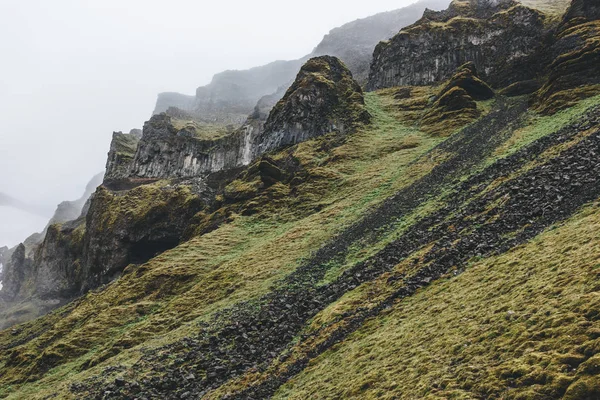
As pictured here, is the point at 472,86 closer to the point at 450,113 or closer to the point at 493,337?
the point at 450,113

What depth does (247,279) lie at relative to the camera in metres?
33.9

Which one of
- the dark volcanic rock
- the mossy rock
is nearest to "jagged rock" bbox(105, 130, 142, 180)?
the dark volcanic rock

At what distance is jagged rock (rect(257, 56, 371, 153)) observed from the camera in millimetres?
79000

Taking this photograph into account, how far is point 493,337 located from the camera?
10695 millimetres

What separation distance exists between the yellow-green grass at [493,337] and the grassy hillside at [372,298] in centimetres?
6

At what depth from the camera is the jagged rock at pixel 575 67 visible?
1780 inches

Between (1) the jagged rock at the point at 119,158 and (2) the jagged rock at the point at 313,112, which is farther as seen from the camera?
(1) the jagged rock at the point at 119,158

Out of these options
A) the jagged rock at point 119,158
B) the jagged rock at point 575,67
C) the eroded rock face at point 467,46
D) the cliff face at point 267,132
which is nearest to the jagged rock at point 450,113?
the jagged rock at point 575,67

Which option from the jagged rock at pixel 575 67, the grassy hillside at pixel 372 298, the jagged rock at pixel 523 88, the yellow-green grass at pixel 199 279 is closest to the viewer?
the grassy hillside at pixel 372 298

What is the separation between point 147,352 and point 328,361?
598 inches

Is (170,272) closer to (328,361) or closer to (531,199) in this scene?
(328,361)

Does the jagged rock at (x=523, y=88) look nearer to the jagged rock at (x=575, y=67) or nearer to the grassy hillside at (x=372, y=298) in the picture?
the jagged rock at (x=575, y=67)

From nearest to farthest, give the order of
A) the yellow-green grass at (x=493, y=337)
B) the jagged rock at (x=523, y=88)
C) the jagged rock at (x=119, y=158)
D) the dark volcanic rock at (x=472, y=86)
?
the yellow-green grass at (x=493, y=337)
the jagged rock at (x=523, y=88)
the dark volcanic rock at (x=472, y=86)
the jagged rock at (x=119, y=158)

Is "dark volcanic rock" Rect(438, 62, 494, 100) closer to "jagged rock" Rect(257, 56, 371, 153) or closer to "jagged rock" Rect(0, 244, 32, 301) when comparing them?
"jagged rock" Rect(257, 56, 371, 153)
